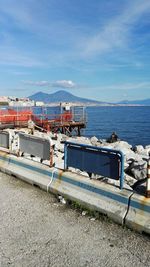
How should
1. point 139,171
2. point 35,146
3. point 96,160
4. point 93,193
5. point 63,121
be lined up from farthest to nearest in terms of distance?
point 63,121
point 139,171
point 35,146
point 96,160
point 93,193

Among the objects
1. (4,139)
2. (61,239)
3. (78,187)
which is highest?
(4,139)

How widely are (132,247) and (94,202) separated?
1.49 metres

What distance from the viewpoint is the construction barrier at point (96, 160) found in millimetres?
5734

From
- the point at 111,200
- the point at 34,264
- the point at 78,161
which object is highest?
the point at 78,161

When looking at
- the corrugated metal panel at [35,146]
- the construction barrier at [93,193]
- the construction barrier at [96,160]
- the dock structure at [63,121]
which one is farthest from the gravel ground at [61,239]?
the dock structure at [63,121]

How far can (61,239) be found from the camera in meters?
4.80

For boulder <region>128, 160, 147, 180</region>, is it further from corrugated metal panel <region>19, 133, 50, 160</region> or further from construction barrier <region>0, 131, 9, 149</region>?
construction barrier <region>0, 131, 9, 149</region>

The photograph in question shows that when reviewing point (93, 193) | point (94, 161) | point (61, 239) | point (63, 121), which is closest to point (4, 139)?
point (94, 161)

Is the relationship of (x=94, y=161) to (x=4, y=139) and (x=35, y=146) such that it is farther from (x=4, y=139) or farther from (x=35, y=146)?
(x=4, y=139)

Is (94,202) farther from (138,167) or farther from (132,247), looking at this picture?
(138,167)

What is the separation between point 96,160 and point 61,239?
1919mm

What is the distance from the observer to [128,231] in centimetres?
507

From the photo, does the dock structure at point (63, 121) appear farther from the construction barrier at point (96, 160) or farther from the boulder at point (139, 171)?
the construction barrier at point (96, 160)

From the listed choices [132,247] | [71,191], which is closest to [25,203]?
[71,191]
